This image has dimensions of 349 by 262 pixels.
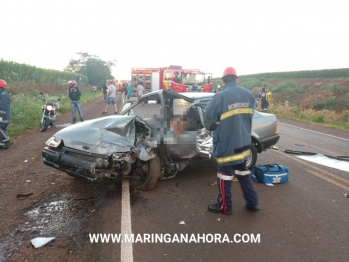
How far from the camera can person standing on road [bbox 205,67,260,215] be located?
136 inches

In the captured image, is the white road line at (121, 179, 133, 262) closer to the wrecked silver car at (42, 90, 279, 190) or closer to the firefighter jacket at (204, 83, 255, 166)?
the wrecked silver car at (42, 90, 279, 190)

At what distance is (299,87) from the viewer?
36.5 meters

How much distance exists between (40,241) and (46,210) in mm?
795

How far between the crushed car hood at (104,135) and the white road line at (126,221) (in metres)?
0.69

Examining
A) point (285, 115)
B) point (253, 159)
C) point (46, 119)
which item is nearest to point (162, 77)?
point (285, 115)

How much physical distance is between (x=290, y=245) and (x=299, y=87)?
37377 millimetres

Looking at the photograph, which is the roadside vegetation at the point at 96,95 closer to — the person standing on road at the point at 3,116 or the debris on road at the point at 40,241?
the person standing on road at the point at 3,116

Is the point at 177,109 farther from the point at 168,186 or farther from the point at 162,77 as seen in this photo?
the point at 162,77

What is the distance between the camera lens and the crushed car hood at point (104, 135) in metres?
3.92

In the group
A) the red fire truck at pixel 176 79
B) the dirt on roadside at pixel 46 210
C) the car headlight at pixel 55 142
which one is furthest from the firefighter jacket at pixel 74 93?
the red fire truck at pixel 176 79

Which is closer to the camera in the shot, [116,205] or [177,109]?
[116,205]

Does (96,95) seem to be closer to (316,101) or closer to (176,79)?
(176,79)

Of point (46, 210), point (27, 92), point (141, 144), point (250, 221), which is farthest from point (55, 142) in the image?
point (27, 92)

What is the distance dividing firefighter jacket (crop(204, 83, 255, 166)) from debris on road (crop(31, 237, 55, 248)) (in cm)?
211
